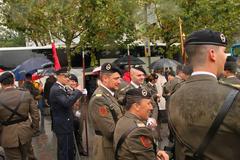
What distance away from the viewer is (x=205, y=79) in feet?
8.31

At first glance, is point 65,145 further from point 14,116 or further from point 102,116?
point 102,116

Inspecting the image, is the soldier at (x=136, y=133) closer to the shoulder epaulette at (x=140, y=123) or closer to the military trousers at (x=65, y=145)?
the shoulder epaulette at (x=140, y=123)

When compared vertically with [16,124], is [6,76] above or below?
above

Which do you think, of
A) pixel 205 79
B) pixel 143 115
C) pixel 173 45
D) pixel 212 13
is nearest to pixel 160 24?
pixel 173 45

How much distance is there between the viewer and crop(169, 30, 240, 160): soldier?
2326mm

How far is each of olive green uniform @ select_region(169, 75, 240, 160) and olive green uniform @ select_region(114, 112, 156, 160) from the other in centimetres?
93

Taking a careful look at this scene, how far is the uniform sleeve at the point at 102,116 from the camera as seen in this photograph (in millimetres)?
4898

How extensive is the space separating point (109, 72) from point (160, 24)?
14534mm

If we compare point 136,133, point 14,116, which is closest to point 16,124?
point 14,116

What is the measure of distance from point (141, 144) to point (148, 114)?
1.85ft

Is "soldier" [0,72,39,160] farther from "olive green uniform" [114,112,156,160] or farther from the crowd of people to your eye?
"olive green uniform" [114,112,156,160]

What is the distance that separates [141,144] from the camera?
363cm

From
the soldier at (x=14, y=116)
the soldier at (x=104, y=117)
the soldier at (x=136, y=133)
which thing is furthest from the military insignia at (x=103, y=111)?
the soldier at (x=14, y=116)

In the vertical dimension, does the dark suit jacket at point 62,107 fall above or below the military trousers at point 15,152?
above
